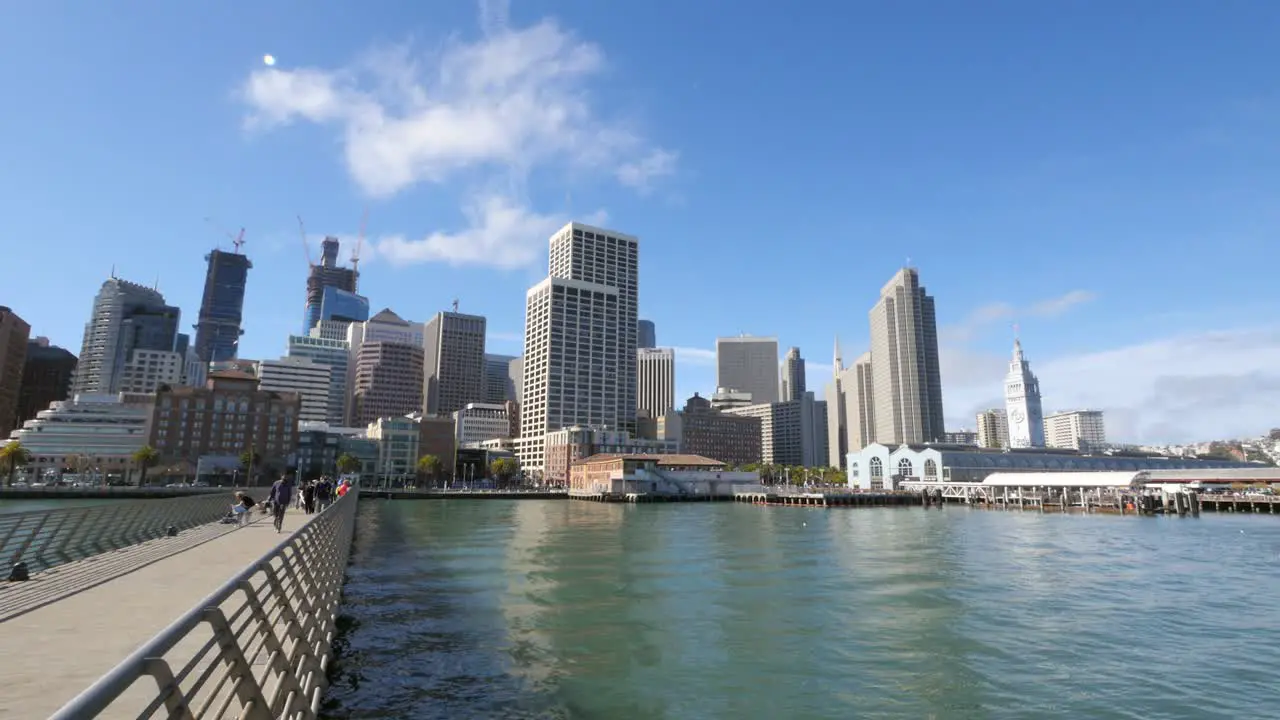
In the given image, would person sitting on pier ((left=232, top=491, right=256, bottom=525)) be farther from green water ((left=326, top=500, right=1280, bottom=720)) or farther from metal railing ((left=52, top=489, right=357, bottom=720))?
metal railing ((left=52, top=489, right=357, bottom=720))

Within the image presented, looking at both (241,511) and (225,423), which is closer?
(241,511)

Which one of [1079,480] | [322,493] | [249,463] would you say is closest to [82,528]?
[322,493]

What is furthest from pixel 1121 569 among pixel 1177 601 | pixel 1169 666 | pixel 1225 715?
pixel 1225 715

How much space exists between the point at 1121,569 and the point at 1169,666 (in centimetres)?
2223

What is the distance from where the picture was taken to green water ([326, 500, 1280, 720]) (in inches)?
579

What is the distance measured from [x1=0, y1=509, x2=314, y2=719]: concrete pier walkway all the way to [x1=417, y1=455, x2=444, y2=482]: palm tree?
162278mm

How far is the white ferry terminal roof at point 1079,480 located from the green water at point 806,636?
3003 inches

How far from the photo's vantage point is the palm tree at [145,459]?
148625mm

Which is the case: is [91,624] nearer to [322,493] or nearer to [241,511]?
[241,511]

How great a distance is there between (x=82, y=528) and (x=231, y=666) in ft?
75.6

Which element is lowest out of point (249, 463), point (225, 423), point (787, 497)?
point (787, 497)

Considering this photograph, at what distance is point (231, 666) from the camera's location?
20.7 ft

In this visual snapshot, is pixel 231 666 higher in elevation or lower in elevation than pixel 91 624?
higher

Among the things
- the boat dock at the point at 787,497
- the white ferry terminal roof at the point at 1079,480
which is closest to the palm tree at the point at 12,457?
the boat dock at the point at 787,497
